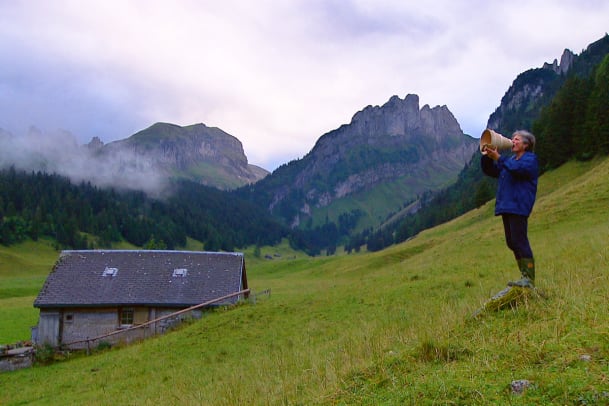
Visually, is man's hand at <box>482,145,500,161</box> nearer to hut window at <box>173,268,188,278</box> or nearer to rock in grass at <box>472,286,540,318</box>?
rock in grass at <box>472,286,540,318</box>

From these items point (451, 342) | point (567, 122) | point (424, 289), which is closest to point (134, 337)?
point (424, 289)

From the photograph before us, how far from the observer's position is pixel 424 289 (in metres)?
17.7

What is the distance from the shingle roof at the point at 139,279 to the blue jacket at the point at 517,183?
102ft

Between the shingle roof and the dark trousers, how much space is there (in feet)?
101

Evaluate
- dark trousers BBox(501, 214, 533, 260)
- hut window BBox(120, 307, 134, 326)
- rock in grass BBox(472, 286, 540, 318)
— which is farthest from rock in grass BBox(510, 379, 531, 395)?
hut window BBox(120, 307, 134, 326)

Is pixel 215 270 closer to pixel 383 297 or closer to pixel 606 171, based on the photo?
pixel 383 297

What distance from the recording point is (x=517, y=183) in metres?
8.04

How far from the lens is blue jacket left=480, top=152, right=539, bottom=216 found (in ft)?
25.6

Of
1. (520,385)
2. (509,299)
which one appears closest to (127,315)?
(509,299)

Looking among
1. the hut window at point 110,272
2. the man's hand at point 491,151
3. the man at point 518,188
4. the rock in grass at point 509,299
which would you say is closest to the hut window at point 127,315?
the hut window at point 110,272

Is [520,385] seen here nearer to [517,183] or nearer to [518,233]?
[518,233]

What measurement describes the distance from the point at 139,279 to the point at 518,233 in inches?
1389

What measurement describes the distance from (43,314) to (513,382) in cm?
3890

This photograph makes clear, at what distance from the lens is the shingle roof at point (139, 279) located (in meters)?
35.0
